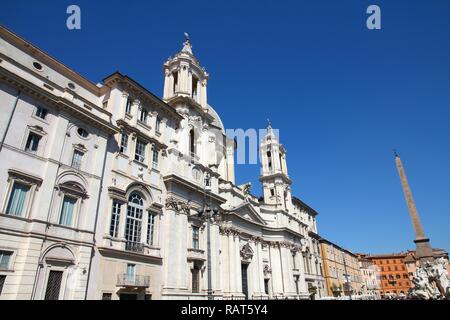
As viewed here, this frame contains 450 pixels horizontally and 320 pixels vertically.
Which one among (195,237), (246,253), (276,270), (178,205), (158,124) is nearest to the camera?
(178,205)

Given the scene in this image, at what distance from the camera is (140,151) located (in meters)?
23.9

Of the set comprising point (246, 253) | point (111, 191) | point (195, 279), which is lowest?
point (195, 279)

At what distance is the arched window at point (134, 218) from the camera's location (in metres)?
20.7

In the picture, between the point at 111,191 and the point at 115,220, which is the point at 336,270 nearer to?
the point at 115,220

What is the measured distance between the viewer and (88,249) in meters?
17.4

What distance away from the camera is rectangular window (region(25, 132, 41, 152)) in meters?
16.3

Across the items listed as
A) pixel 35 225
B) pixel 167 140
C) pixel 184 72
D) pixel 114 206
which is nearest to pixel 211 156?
pixel 167 140

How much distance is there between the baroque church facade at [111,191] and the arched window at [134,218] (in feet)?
0.31

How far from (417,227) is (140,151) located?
26.1 m

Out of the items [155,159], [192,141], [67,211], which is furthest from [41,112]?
[192,141]

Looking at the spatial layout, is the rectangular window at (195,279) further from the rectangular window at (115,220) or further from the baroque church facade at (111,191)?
the rectangular window at (115,220)

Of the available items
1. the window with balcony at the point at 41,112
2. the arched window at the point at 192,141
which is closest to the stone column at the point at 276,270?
the arched window at the point at 192,141

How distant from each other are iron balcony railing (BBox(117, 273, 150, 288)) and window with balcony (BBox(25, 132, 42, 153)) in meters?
9.40

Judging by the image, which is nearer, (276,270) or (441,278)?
(441,278)
